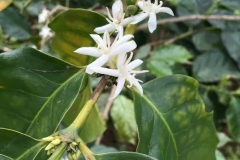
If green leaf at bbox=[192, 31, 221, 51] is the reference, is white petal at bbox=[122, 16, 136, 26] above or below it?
above

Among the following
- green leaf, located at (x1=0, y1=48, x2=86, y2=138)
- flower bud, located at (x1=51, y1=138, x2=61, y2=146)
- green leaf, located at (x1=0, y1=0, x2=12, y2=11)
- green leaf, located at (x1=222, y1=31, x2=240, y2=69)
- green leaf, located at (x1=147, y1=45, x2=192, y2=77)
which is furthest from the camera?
green leaf, located at (x1=222, y1=31, x2=240, y2=69)

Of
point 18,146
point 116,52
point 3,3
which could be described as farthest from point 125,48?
point 3,3

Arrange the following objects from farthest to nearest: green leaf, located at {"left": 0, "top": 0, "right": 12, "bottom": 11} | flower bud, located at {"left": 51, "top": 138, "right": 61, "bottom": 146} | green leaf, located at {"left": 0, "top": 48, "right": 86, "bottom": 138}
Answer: green leaf, located at {"left": 0, "top": 0, "right": 12, "bottom": 11}
green leaf, located at {"left": 0, "top": 48, "right": 86, "bottom": 138}
flower bud, located at {"left": 51, "top": 138, "right": 61, "bottom": 146}

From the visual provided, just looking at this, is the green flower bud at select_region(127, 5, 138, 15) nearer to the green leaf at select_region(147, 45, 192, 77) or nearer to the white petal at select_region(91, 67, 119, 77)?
the white petal at select_region(91, 67, 119, 77)

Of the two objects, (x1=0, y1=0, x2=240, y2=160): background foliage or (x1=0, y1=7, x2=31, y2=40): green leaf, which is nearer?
(x1=0, y1=0, x2=240, y2=160): background foliage

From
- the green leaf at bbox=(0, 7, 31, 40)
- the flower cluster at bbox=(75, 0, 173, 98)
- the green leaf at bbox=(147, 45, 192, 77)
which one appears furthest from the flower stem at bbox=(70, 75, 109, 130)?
the green leaf at bbox=(0, 7, 31, 40)

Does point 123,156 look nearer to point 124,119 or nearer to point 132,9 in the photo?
point 132,9

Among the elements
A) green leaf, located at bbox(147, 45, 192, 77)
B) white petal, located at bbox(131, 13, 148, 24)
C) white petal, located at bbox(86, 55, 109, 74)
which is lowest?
green leaf, located at bbox(147, 45, 192, 77)
